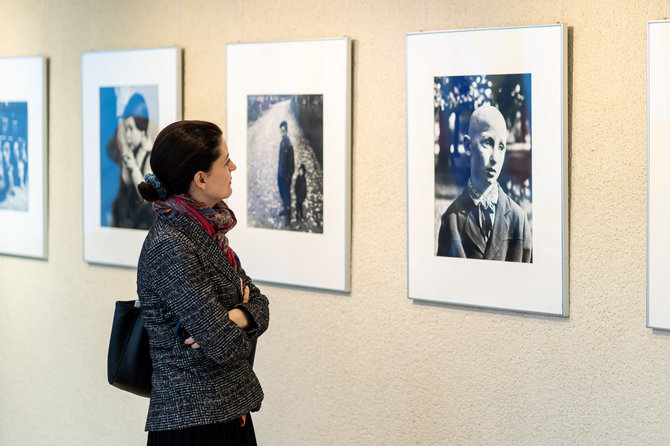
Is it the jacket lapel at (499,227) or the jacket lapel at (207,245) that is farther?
the jacket lapel at (499,227)

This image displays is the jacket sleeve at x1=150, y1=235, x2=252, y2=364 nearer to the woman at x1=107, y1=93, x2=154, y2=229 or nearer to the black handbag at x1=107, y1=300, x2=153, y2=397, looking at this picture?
the black handbag at x1=107, y1=300, x2=153, y2=397

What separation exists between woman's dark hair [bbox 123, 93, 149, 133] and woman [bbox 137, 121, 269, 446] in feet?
5.62

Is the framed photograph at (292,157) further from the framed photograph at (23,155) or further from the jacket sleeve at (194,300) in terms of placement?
the framed photograph at (23,155)

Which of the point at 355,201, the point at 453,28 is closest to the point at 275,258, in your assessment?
the point at 355,201

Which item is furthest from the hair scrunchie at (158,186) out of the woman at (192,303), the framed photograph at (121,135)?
the framed photograph at (121,135)

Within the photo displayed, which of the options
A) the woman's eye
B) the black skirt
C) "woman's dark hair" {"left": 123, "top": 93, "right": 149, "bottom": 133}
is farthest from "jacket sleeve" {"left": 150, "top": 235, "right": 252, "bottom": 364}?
"woman's dark hair" {"left": 123, "top": 93, "right": 149, "bottom": 133}

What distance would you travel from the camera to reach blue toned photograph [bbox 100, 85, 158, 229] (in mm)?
4270

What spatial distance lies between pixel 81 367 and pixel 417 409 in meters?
2.11

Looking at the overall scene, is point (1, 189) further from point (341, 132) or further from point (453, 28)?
point (453, 28)

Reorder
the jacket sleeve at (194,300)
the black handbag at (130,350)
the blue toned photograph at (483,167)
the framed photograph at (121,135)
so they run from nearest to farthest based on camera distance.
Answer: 1. the jacket sleeve at (194,300)
2. the black handbag at (130,350)
3. the blue toned photograph at (483,167)
4. the framed photograph at (121,135)

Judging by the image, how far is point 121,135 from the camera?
14.3ft

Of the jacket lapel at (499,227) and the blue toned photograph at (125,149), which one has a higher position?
the blue toned photograph at (125,149)

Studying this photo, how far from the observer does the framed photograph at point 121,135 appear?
165 inches

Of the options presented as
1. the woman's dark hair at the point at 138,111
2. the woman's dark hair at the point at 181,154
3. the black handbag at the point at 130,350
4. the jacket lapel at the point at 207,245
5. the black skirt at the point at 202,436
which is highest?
the woman's dark hair at the point at 138,111
